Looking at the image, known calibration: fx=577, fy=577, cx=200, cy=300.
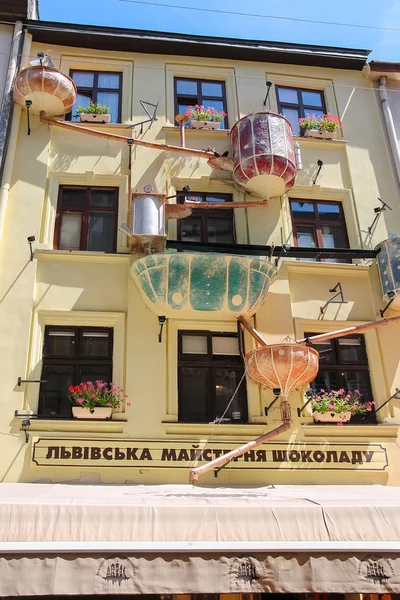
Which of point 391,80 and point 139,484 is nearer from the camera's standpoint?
point 139,484

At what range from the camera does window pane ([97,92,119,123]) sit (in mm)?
10497

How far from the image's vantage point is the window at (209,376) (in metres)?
8.34

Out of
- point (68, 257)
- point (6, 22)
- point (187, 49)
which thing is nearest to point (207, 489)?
point (68, 257)

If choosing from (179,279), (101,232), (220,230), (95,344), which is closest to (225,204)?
(220,230)

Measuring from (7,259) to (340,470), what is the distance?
18.8 ft

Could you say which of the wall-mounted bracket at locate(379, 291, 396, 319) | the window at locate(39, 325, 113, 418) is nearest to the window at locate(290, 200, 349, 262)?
the wall-mounted bracket at locate(379, 291, 396, 319)

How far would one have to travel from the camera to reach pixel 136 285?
868 cm

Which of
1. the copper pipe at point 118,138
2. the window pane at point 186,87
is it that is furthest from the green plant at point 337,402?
the window pane at point 186,87

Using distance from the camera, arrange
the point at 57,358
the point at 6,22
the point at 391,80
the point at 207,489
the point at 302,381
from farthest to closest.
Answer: the point at 391,80 → the point at 6,22 → the point at 57,358 → the point at 302,381 → the point at 207,489

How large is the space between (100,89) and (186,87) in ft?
5.36

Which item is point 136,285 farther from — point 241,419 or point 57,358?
point 241,419

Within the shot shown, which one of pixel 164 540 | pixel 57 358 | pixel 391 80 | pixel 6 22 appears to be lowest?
pixel 164 540

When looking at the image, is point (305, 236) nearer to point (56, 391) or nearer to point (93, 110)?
point (93, 110)

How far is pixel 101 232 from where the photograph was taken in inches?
372
